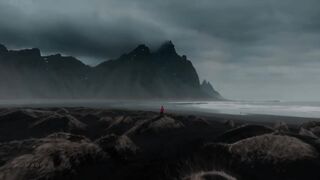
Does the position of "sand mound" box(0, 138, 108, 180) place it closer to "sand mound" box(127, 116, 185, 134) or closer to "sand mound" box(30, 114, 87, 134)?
"sand mound" box(127, 116, 185, 134)

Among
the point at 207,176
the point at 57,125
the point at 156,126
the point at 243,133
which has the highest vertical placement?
the point at 243,133

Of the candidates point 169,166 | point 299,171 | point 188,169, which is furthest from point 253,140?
point 188,169

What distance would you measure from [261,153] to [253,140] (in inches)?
26.9

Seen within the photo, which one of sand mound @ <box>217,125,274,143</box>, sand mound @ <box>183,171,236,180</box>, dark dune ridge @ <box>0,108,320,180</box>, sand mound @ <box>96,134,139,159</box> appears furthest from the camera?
sand mound @ <box>217,125,274,143</box>

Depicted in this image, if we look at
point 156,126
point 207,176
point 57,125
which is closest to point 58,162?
point 207,176

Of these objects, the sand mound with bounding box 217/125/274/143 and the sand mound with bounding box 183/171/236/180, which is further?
the sand mound with bounding box 217/125/274/143

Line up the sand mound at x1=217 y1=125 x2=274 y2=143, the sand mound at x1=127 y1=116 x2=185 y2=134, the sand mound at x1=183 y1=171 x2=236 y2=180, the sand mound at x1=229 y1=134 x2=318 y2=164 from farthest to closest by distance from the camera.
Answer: the sand mound at x1=127 y1=116 x2=185 y2=134 < the sand mound at x1=217 y1=125 x2=274 y2=143 < the sand mound at x1=229 y1=134 x2=318 y2=164 < the sand mound at x1=183 y1=171 x2=236 y2=180

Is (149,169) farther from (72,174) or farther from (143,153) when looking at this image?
(143,153)

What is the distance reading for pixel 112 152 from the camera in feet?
46.9

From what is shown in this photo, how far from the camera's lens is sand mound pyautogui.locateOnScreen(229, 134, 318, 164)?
45.7 ft

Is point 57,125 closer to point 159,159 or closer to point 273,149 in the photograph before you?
point 159,159

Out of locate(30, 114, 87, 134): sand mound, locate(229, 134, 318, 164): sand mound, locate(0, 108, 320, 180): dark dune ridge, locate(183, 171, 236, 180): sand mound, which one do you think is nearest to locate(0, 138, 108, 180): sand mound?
locate(0, 108, 320, 180): dark dune ridge

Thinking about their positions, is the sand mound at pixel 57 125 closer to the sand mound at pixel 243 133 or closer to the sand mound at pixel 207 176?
the sand mound at pixel 243 133

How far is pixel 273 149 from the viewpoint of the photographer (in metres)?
14.3
